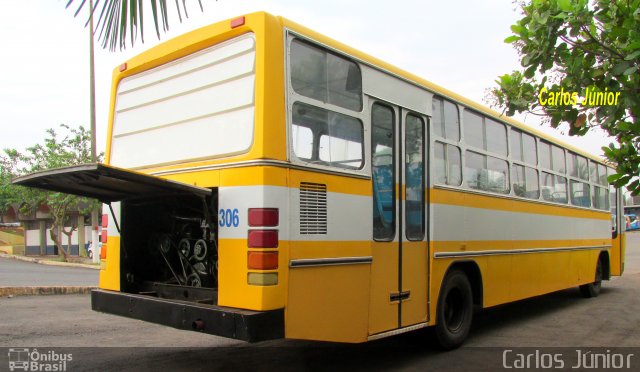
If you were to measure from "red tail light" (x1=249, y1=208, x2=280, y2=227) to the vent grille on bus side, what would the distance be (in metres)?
0.29

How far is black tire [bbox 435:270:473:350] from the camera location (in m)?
6.27

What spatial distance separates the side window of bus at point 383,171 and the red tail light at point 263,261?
1.33 metres

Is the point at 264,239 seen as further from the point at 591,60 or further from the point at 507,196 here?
the point at 507,196

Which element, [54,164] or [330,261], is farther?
[54,164]

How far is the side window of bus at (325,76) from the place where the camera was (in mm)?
4637

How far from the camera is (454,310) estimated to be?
22.0ft

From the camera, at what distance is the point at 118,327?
7.46m

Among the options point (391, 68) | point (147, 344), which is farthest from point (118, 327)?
point (391, 68)

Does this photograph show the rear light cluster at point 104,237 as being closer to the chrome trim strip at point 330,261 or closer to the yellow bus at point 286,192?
the yellow bus at point 286,192

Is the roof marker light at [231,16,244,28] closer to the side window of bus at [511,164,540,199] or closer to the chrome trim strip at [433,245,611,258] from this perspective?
the chrome trim strip at [433,245,611,258]

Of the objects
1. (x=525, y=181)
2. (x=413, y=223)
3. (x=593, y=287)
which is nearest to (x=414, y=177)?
(x=413, y=223)

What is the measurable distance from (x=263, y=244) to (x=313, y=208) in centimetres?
60

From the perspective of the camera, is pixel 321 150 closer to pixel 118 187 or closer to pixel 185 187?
pixel 185 187

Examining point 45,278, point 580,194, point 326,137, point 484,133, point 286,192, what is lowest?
point 45,278
